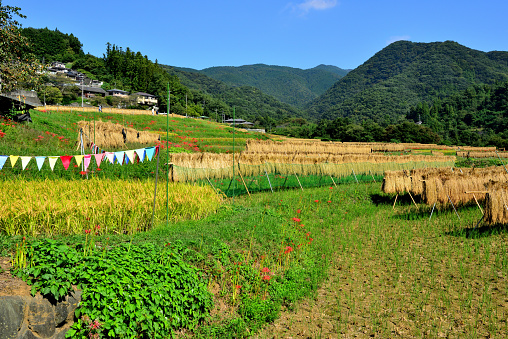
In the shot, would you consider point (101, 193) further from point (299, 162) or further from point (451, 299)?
point (299, 162)

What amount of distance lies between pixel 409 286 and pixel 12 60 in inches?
853

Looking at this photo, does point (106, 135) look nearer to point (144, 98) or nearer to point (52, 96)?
point (52, 96)

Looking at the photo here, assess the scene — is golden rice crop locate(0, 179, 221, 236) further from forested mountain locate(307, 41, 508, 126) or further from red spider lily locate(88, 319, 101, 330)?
forested mountain locate(307, 41, 508, 126)

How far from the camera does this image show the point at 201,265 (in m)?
6.94

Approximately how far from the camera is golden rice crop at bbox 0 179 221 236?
7.22 meters

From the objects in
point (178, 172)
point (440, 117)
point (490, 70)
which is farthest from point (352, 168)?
point (490, 70)

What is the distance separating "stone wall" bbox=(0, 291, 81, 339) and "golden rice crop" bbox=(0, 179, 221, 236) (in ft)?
9.88

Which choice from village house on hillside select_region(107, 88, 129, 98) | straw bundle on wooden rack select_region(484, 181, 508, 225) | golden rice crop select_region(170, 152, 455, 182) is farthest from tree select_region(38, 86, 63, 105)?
straw bundle on wooden rack select_region(484, 181, 508, 225)

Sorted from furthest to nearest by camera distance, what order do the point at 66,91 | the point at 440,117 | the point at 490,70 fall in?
1. the point at 490,70
2. the point at 440,117
3. the point at 66,91

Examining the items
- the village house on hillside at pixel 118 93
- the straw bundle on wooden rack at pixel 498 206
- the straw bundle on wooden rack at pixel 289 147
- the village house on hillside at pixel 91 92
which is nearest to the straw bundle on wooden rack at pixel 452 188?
the straw bundle on wooden rack at pixel 498 206

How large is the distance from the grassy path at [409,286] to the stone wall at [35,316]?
3.03 meters

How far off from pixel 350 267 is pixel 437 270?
77.0 inches

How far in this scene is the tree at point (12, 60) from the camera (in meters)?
18.9

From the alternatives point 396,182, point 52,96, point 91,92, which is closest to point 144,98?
point 91,92
